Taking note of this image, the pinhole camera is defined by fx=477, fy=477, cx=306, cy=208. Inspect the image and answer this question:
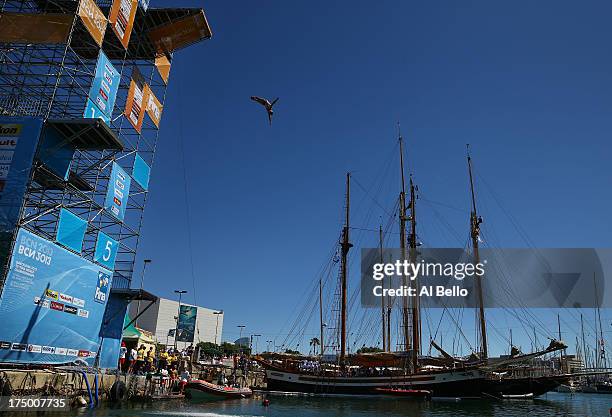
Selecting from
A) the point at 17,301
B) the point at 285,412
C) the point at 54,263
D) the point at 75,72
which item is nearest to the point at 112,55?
the point at 75,72

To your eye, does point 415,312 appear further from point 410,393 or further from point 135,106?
point 135,106

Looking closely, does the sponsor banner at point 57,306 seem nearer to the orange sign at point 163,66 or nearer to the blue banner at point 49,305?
the blue banner at point 49,305

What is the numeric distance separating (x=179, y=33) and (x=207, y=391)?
31.8m


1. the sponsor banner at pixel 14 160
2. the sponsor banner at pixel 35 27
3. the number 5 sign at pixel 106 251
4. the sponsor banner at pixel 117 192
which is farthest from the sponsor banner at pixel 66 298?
the sponsor banner at pixel 35 27

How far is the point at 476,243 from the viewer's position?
58312mm

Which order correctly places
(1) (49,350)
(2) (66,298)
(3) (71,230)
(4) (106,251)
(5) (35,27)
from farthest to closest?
(4) (106,251) < (5) (35,27) < (3) (71,230) < (2) (66,298) < (1) (49,350)

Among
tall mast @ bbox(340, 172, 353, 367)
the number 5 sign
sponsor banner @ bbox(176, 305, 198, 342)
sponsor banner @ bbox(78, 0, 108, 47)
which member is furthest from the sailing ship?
sponsor banner @ bbox(176, 305, 198, 342)

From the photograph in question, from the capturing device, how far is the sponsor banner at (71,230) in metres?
29.7

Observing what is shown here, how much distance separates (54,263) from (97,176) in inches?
394

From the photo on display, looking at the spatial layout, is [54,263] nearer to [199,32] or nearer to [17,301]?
[17,301]

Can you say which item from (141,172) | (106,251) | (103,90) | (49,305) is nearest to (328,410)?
(49,305)

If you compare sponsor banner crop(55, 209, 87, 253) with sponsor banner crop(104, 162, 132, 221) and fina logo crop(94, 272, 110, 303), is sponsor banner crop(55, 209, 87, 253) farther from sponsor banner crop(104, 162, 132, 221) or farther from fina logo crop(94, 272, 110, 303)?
sponsor banner crop(104, 162, 132, 221)

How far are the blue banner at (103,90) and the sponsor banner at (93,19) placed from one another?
1.34 metres

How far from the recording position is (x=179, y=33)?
44.5 m
